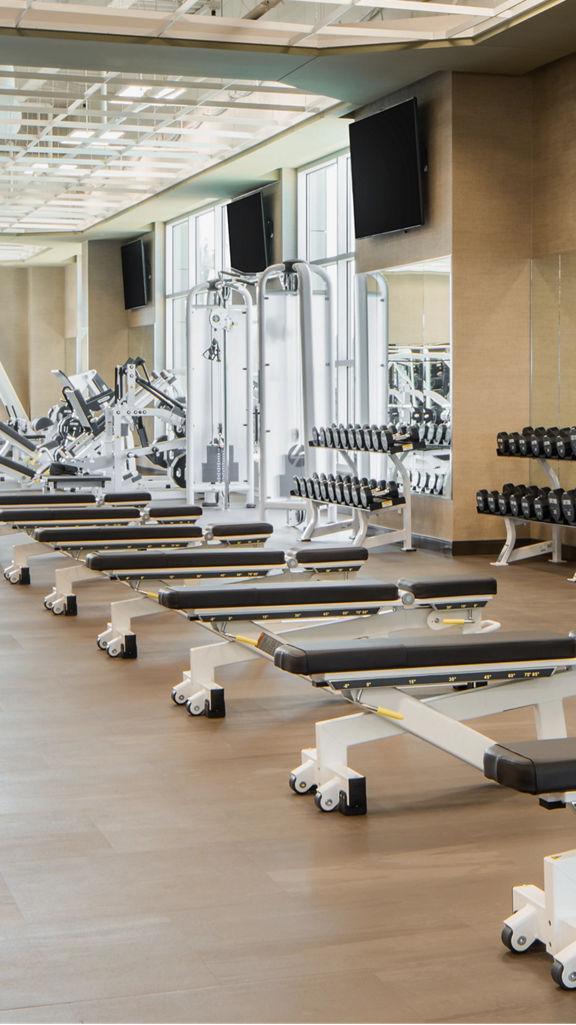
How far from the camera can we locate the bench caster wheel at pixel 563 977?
7.07 ft

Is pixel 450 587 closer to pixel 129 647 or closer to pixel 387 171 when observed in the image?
pixel 129 647

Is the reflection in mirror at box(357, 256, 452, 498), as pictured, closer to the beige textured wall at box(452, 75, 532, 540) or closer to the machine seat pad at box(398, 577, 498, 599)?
the beige textured wall at box(452, 75, 532, 540)

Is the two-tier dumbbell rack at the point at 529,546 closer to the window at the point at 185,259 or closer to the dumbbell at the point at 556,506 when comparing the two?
the dumbbell at the point at 556,506

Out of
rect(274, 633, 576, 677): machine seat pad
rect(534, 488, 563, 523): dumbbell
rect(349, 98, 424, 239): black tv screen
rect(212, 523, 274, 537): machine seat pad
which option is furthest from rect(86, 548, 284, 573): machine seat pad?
rect(349, 98, 424, 239): black tv screen

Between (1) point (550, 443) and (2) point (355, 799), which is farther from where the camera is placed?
(1) point (550, 443)

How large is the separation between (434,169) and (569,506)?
3.11 meters

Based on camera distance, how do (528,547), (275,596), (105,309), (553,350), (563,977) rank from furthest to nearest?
(105,309)
(553,350)
(528,547)
(275,596)
(563,977)

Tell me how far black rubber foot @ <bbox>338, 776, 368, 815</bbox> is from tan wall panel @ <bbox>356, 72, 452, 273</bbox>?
6367mm

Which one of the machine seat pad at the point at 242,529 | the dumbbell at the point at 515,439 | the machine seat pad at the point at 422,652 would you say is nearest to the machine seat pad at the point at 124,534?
the machine seat pad at the point at 242,529

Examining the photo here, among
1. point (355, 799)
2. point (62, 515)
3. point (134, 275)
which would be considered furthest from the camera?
point (134, 275)

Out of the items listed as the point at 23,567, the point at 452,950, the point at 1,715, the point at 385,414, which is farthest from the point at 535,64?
the point at 452,950

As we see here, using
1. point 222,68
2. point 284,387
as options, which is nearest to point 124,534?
point 222,68

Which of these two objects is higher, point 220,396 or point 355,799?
point 220,396

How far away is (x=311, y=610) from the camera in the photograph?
4508 mm
